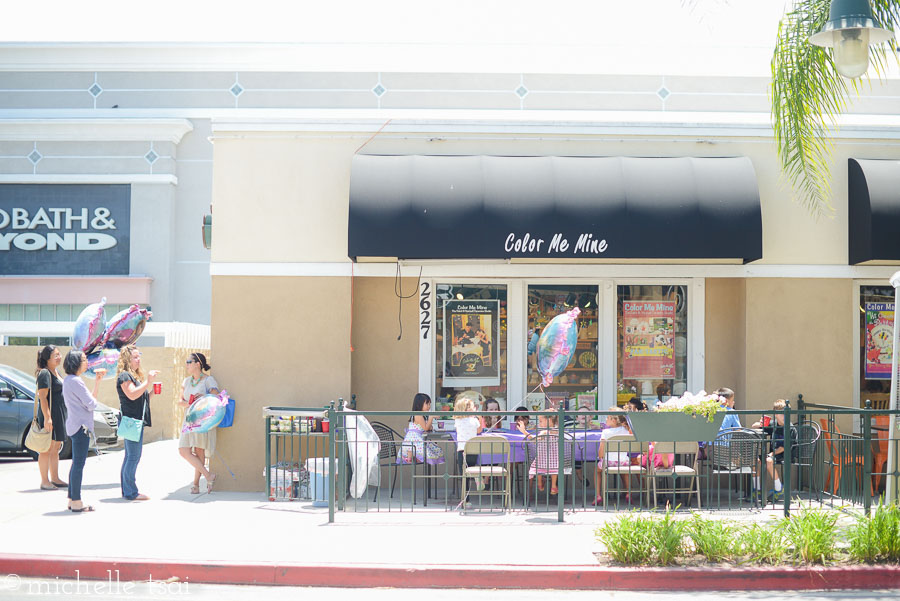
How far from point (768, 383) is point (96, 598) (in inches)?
356

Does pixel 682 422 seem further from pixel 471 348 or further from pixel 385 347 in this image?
pixel 385 347

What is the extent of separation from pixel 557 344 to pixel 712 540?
402 cm

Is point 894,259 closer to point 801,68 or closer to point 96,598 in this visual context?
point 801,68

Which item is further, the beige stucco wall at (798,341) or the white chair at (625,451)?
the beige stucco wall at (798,341)

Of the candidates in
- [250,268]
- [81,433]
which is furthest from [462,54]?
[81,433]

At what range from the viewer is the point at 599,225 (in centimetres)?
1123

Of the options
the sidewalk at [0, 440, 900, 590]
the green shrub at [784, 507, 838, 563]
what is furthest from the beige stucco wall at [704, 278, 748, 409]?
the green shrub at [784, 507, 838, 563]

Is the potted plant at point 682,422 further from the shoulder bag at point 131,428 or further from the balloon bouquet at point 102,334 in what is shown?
the balloon bouquet at point 102,334

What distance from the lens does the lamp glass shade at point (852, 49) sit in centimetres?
852

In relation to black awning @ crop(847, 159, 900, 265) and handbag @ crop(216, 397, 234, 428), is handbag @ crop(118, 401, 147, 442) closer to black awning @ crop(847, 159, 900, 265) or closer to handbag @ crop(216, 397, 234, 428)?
handbag @ crop(216, 397, 234, 428)

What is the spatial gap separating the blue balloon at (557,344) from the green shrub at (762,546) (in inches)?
154

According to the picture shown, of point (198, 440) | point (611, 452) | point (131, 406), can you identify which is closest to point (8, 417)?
point (131, 406)

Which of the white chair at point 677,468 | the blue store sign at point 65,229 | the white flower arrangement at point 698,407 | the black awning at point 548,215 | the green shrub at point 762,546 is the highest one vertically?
the blue store sign at point 65,229

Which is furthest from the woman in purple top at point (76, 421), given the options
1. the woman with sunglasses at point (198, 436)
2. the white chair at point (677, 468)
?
the white chair at point (677, 468)
